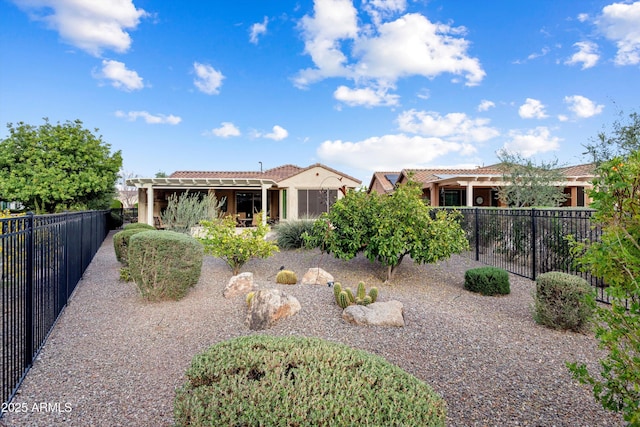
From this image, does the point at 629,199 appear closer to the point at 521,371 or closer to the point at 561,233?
the point at 521,371

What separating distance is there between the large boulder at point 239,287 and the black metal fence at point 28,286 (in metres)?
2.45

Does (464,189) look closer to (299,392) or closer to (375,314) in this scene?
(375,314)

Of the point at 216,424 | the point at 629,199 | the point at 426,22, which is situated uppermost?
the point at 426,22

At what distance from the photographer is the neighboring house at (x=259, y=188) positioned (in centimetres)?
1791

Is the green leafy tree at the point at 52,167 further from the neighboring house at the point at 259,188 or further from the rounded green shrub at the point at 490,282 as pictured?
the rounded green shrub at the point at 490,282

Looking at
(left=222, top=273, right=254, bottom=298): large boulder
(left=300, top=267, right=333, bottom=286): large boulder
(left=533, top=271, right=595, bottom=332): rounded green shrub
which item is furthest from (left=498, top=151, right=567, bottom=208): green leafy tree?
(left=222, top=273, right=254, bottom=298): large boulder

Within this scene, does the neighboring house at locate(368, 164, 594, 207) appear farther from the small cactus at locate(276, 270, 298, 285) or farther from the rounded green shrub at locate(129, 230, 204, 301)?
the rounded green shrub at locate(129, 230, 204, 301)

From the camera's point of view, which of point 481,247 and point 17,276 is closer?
point 17,276

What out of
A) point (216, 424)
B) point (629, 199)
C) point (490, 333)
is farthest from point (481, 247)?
point (216, 424)

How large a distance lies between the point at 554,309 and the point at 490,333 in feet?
3.55

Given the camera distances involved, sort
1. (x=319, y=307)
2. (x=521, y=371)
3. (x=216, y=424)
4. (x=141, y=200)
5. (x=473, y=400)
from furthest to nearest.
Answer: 1. (x=141, y=200)
2. (x=319, y=307)
3. (x=521, y=371)
4. (x=473, y=400)
5. (x=216, y=424)

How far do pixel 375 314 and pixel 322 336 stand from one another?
2.61ft

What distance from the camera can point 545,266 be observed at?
7762 millimetres

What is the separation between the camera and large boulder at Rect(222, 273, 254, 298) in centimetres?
581
